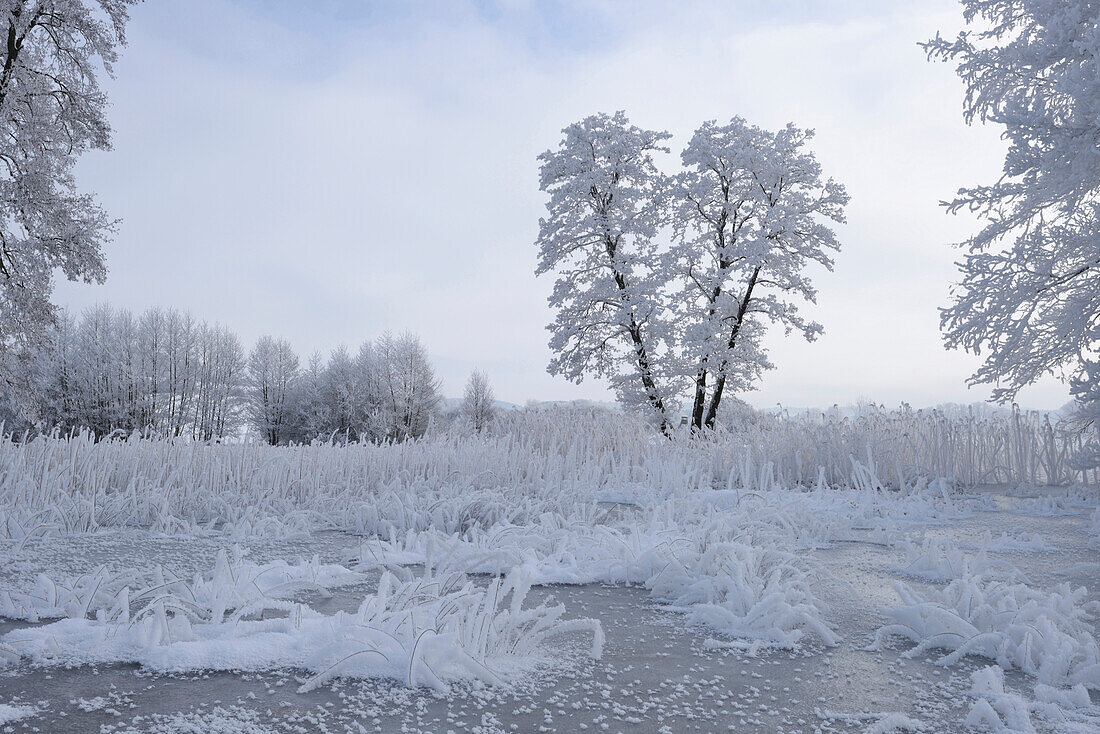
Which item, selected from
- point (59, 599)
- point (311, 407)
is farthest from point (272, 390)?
point (59, 599)

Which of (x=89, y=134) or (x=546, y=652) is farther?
(x=89, y=134)

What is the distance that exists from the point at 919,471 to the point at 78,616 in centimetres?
758

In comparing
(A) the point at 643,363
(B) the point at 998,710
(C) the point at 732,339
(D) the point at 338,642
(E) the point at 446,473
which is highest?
(C) the point at 732,339

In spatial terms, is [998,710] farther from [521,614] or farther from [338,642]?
[338,642]

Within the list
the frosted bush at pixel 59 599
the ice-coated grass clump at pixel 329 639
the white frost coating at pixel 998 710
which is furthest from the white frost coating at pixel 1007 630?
the frosted bush at pixel 59 599

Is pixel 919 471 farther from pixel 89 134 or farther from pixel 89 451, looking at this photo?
pixel 89 134

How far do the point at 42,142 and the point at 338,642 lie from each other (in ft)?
54.2

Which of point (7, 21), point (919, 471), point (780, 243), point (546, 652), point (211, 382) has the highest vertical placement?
point (7, 21)

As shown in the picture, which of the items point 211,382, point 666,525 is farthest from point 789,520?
point 211,382

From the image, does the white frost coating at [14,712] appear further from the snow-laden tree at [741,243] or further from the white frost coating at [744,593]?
the snow-laden tree at [741,243]

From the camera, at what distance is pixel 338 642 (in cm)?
204

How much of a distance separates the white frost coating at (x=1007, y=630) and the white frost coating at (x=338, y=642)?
1.18 m

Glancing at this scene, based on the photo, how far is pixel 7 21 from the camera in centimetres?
1337

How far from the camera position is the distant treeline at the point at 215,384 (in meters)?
30.7
